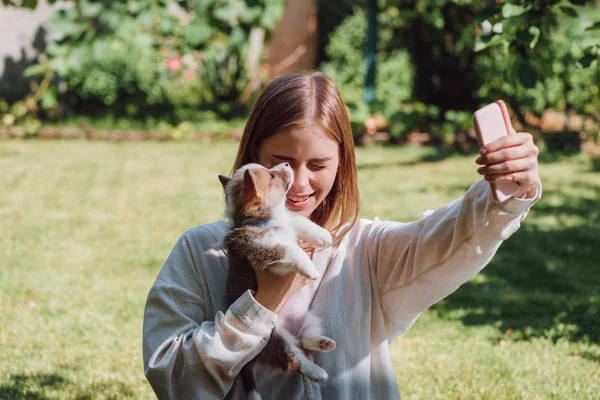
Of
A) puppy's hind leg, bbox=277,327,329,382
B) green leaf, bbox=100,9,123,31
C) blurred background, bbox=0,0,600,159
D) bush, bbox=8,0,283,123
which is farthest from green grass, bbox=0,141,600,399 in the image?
bush, bbox=8,0,283,123

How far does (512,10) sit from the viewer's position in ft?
10.6

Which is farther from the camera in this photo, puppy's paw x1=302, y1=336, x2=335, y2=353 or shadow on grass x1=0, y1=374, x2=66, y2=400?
shadow on grass x1=0, y1=374, x2=66, y2=400

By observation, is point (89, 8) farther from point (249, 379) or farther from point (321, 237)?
point (249, 379)

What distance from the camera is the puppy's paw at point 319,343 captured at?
231 cm

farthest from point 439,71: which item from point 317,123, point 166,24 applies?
point 317,123

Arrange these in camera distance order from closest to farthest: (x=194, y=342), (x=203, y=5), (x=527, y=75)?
(x=194, y=342), (x=527, y=75), (x=203, y=5)

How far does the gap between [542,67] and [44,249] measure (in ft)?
16.3

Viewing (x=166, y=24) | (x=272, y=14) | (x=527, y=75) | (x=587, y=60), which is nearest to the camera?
(x=527, y=75)

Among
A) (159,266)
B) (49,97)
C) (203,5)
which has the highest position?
(203,5)

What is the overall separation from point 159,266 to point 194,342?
13.6 feet

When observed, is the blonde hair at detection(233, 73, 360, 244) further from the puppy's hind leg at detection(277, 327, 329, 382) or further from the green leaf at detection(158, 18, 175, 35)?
the green leaf at detection(158, 18, 175, 35)

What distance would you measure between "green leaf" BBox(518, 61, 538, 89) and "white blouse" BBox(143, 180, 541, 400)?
4.12 ft

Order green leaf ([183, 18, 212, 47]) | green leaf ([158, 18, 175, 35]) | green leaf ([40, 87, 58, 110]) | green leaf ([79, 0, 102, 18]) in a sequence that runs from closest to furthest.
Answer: green leaf ([79, 0, 102, 18]) → green leaf ([183, 18, 212, 47]) → green leaf ([158, 18, 175, 35]) → green leaf ([40, 87, 58, 110])

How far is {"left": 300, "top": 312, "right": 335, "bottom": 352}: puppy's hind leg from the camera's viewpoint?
2314 mm
